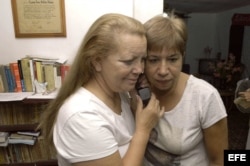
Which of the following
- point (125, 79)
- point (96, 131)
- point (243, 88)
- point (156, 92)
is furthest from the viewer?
point (243, 88)

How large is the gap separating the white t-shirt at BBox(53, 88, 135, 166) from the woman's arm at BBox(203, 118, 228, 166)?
1.36ft

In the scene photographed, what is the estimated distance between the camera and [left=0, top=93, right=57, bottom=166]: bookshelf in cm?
200

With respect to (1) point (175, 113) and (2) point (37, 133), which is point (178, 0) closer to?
(2) point (37, 133)

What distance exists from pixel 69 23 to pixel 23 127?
94 centimetres

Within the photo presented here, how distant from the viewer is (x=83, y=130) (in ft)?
2.53

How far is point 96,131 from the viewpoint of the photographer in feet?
2.56

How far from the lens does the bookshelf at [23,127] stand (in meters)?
2.00

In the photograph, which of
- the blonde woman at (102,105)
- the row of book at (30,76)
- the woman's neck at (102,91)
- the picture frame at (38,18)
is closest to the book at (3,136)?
the row of book at (30,76)

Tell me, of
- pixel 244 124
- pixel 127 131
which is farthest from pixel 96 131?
pixel 244 124

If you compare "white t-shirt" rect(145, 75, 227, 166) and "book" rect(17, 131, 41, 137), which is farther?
"book" rect(17, 131, 41, 137)

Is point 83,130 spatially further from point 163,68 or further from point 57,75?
point 57,75

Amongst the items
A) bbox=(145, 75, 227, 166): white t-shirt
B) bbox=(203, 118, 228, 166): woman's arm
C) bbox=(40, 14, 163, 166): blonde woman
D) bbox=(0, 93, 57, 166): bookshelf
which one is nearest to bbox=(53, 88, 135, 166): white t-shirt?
bbox=(40, 14, 163, 166): blonde woman

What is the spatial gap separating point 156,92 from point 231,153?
1.54 ft

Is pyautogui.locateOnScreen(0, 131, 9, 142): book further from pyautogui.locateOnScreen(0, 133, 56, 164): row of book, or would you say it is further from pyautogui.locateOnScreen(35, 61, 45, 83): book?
pyautogui.locateOnScreen(35, 61, 45, 83): book
